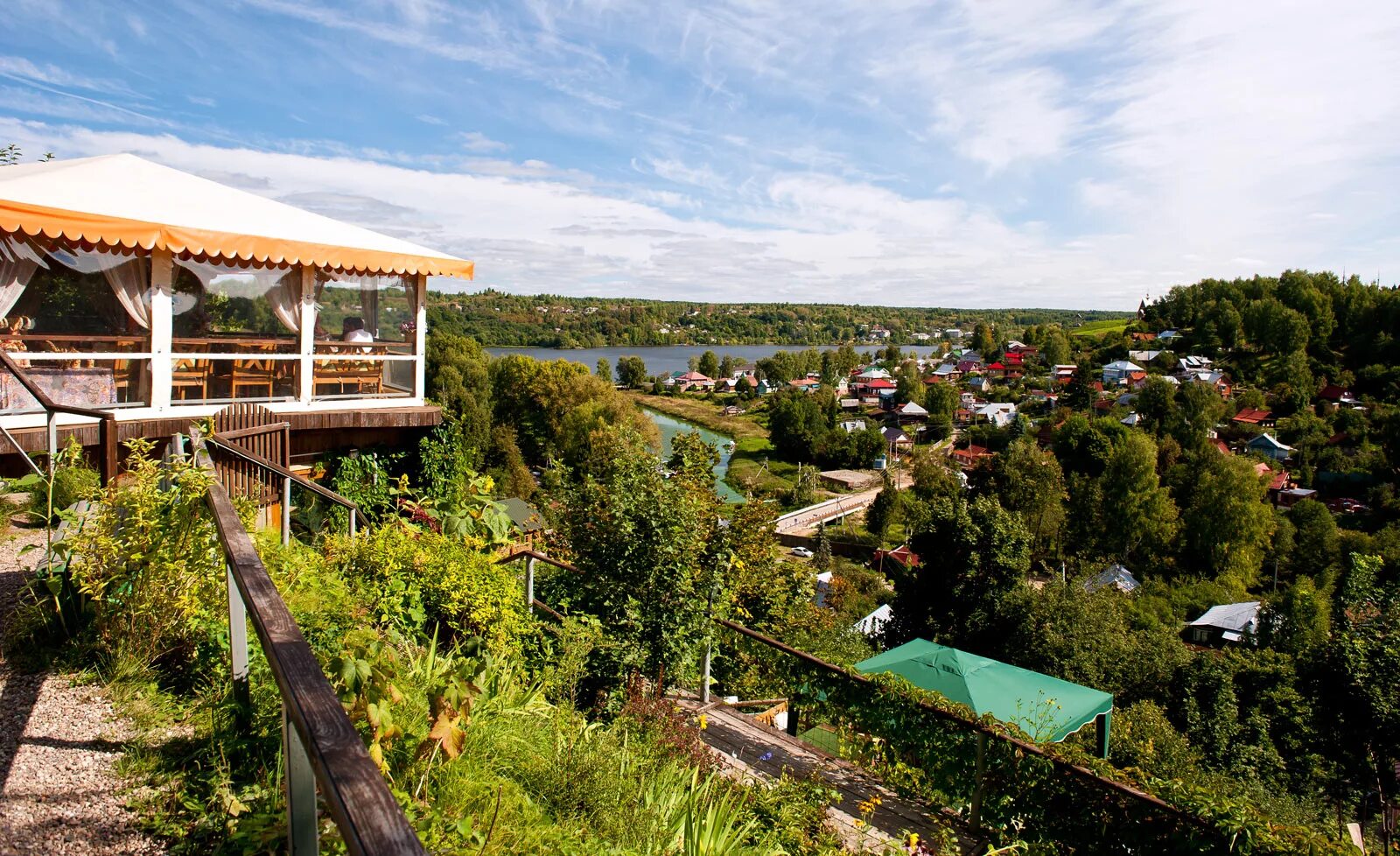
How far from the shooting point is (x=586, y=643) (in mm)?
4387

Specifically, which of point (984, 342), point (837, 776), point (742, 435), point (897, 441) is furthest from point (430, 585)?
point (984, 342)

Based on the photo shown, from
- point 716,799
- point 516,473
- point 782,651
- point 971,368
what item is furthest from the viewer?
point 971,368

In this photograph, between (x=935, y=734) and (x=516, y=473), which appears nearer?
(x=935, y=734)

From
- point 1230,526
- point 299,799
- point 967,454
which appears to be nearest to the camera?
point 299,799

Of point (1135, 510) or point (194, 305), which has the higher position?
point (194, 305)

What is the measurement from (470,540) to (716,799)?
2206 mm

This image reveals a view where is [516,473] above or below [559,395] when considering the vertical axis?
below

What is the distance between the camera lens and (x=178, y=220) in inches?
244

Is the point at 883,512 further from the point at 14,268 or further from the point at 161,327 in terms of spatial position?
the point at 14,268

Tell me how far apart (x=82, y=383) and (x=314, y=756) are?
656cm

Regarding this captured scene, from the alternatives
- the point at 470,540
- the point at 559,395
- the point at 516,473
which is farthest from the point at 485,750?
the point at 559,395

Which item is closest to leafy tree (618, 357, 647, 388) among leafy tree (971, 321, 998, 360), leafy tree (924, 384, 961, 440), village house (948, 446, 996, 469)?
leafy tree (924, 384, 961, 440)

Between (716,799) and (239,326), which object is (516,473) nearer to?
(239,326)

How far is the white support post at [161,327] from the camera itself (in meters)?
6.32
